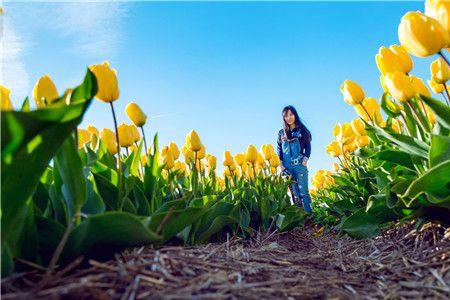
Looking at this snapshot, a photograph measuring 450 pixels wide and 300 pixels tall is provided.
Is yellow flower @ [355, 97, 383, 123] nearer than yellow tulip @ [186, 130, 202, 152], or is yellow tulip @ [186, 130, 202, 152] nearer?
yellow tulip @ [186, 130, 202, 152]

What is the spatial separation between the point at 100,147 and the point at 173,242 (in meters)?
0.74

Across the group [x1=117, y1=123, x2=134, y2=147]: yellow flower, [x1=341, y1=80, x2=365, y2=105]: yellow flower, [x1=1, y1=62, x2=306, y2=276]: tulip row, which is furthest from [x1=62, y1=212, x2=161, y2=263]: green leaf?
[x1=341, y1=80, x2=365, y2=105]: yellow flower

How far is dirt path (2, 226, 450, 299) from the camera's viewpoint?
1407mm

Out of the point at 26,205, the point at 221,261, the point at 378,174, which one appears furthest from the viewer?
the point at 378,174

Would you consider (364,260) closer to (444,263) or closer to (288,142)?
(444,263)

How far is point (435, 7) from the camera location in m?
2.38

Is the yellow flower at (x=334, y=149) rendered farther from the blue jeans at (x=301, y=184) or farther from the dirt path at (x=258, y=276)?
the dirt path at (x=258, y=276)

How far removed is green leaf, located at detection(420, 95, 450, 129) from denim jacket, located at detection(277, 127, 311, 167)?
6102 millimetres

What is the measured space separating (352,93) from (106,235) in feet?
8.83

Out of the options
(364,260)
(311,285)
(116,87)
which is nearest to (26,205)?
(116,87)

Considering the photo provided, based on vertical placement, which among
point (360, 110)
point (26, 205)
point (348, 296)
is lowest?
point (348, 296)

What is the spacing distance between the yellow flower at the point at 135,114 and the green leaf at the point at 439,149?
1.66 meters

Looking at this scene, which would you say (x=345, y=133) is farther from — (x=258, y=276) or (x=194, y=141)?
(x=258, y=276)

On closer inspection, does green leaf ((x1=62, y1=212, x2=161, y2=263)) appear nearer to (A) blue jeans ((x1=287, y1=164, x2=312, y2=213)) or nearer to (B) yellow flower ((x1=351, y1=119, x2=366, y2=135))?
(B) yellow flower ((x1=351, y1=119, x2=366, y2=135))
